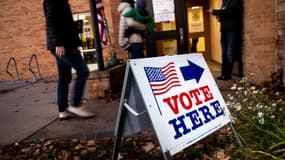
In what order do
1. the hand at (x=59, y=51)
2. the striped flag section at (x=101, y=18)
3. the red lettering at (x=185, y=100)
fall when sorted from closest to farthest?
the red lettering at (x=185, y=100) → the hand at (x=59, y=51) → the striped flag section at (x=101, y=18)

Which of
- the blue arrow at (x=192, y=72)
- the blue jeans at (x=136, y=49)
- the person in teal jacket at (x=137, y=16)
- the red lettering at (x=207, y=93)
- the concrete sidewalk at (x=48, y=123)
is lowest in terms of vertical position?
the concrete sidewalk at (x=48, y=123)

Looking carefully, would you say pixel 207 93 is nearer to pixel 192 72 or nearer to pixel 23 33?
pixel 192 72

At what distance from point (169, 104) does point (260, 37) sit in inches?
136

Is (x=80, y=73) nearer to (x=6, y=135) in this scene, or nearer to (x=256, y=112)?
(x=6, y=135)

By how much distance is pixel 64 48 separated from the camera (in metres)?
3.47

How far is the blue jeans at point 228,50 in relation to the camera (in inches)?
213

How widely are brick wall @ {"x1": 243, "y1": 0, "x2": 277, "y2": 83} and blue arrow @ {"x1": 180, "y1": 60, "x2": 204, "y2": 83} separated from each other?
2695 mm

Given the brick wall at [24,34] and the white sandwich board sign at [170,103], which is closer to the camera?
the white sandwich board sign at [170,103]

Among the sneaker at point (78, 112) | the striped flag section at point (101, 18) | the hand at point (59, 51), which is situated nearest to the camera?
the hand at point (59, 51)

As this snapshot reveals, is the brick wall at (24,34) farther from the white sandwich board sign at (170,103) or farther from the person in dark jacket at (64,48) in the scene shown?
the white sandwich board sign at (170,103)

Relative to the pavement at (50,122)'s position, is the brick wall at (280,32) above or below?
above

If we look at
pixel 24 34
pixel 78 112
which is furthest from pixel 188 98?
pixel 24 34

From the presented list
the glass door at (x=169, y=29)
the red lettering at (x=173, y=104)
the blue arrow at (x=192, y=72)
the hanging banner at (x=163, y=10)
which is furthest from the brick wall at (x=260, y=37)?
the red lettering at (x=173, y=104)

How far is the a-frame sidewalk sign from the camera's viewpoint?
6.01 ft
